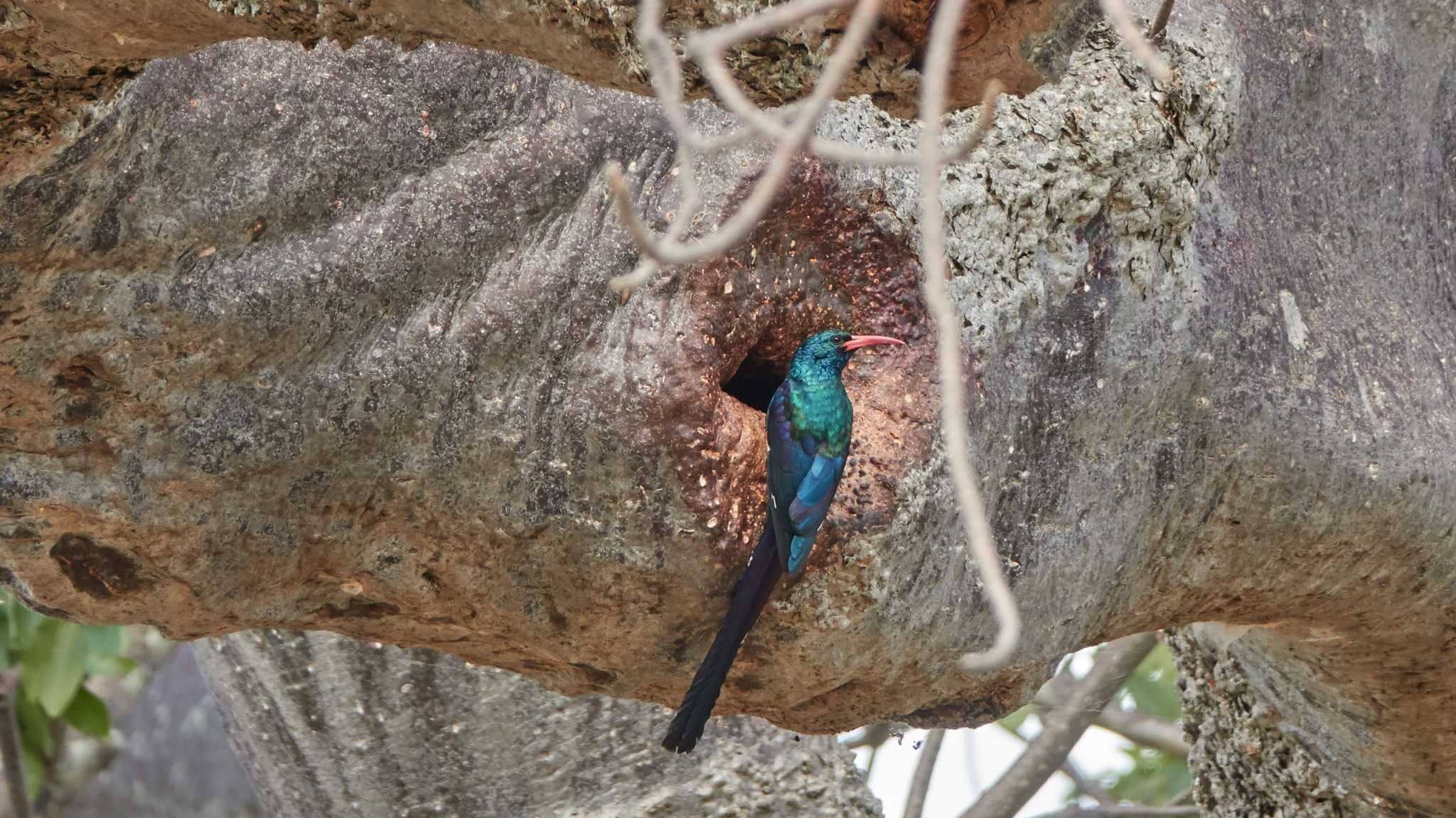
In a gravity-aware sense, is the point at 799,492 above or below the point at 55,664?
above

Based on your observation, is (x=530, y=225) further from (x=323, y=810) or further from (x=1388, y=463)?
(x=323, y=810)

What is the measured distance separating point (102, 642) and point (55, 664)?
0.12 metres

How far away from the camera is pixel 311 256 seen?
2043mm

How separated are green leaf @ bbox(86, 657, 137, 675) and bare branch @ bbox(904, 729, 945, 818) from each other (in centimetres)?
207

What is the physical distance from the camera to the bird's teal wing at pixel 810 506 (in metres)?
2.06

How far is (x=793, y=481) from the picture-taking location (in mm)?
2076

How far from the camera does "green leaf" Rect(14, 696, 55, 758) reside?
12.6ft

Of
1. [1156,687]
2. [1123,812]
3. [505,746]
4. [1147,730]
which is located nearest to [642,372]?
[505,746]

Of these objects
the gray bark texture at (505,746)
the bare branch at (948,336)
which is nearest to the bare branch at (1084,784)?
the gray bark texture at (505,746)

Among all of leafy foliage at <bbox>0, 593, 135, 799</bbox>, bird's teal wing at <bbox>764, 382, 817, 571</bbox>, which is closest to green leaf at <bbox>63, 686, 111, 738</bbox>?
leafy foliage at <bbox>0, 593, 135, 799</bbox>

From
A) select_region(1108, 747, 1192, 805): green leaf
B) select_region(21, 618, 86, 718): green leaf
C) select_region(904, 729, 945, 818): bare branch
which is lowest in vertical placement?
select_region(21, 618, 86, 718): green leaf

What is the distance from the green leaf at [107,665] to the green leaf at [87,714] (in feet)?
0.23

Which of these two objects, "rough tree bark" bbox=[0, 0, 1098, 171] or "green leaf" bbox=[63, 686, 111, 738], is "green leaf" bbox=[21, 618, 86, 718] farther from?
"rough tree bark" bbox=[0, 0, 1098, 171]

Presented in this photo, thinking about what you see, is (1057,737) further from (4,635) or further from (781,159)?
(781,159)
